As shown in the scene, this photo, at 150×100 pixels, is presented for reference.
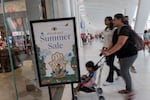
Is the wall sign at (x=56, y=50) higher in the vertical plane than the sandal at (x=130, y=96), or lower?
higher

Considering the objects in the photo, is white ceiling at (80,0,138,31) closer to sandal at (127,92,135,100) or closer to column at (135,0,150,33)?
column at (135,0,150,33)

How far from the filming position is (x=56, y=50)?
9.25 ft

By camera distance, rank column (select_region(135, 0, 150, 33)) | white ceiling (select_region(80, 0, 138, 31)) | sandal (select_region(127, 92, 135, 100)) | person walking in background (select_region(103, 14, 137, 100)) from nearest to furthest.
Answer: person walking in background (select_region(103, 14, 137, 100)), sandal (select_region(127, 92, 135, 100)), column (select_region(135, 0, 150, 33)), white ceiling (select_region(80, 0, 138, 31))

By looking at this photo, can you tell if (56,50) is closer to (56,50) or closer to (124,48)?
(56,50)

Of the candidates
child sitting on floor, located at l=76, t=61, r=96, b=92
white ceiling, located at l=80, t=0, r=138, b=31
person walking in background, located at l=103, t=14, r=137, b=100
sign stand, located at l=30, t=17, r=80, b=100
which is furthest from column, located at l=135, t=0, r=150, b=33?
sign stand, located at l=30, t=17, r=80, b=100

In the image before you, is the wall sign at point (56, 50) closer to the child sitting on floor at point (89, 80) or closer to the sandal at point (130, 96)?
the child sitting on floor at point (89, 80)

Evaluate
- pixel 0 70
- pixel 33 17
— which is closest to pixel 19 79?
pixel 33 17

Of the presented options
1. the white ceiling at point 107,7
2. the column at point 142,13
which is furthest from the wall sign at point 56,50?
the white ceiling at point 107,7

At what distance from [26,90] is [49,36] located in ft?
5.64

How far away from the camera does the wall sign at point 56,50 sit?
2.76 m

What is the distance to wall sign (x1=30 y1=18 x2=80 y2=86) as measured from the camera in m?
2.76

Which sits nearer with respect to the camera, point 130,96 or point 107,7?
point 130,96

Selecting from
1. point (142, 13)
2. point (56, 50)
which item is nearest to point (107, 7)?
point (142, 13)

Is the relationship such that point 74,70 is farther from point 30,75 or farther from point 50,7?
point 50,7
